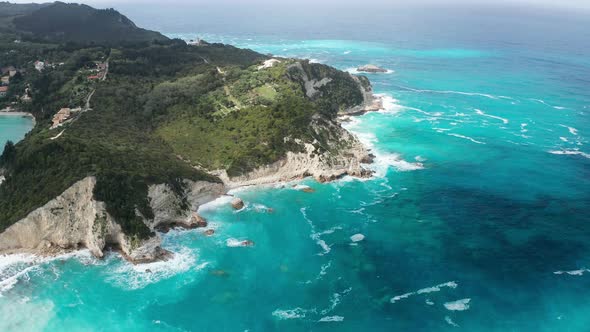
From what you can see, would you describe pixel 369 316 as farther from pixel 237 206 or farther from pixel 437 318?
pixel 237 206

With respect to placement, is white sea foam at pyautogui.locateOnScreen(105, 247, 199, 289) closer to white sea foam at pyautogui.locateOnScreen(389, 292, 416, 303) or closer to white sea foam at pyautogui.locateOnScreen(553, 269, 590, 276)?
white sea foam at pyautogui.locateOnScreen(389, 292, 416, 303)

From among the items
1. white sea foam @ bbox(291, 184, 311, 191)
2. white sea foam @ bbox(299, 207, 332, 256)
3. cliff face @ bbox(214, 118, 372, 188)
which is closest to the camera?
white sea foam @ bbox(299, 207, 332, 256)

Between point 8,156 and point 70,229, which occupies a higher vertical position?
point 8,156

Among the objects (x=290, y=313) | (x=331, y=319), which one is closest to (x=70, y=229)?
(x=290, y=313)

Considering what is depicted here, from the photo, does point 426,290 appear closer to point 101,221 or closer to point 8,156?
point 101,221

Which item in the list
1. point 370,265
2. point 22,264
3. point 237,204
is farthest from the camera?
point 237,204

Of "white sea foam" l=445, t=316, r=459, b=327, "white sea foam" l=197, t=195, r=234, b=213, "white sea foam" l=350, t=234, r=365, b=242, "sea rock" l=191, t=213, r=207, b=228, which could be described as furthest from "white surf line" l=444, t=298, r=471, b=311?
"white sea foam" l=197, t=195, r=234, b=213
